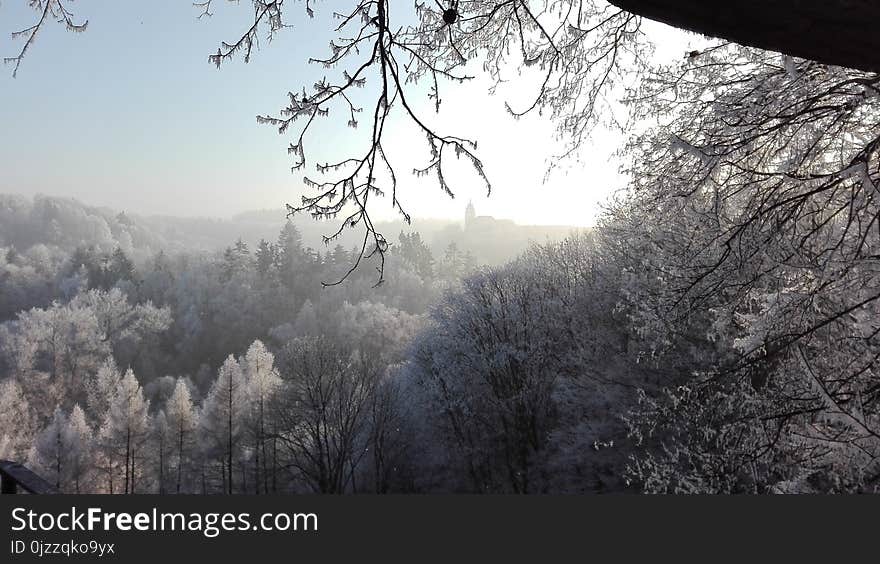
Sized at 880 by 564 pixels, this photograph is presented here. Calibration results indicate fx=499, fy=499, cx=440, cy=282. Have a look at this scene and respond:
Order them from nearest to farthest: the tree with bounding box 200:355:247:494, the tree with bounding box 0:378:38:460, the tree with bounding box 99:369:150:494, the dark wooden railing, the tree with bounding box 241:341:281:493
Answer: the dark wooden railing < the tree with bounding box 241:341:281:493 < the tree with bounding box 200:355:247:494 < the tree with bounding box 99:369:150:494 < the tree with bounding box 0:378:38:460

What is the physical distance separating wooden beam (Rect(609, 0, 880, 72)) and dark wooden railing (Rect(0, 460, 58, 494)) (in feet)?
9.79

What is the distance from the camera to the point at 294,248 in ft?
263

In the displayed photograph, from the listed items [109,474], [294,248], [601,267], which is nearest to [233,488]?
[109,474]

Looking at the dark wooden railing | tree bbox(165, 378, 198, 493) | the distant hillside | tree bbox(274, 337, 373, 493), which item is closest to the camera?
the dark wooden railing

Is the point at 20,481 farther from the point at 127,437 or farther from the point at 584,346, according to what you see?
the point at 127,437

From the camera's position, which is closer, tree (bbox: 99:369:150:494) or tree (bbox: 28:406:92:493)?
tree (bbox: 28:406:92:493)

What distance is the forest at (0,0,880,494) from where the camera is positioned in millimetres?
3543

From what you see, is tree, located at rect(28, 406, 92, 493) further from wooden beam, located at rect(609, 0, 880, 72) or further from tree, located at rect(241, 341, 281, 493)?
wooden beam, located at rect(609, 0, 880, 72)

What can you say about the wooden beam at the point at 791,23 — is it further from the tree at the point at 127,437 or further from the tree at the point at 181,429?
the tree at the point at 181,429

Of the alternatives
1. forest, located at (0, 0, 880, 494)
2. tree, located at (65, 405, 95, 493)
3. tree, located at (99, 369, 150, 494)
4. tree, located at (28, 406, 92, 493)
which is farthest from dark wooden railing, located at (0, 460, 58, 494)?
tree, located at (65, 405, 95, 493)

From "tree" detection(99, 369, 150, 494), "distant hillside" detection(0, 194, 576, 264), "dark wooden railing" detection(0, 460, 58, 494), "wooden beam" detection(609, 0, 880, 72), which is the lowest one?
"dark wooden railing" detection(0, 460, 58, 494)

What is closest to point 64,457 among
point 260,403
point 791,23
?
point 260,403

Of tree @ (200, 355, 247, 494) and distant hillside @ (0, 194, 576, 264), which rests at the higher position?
distant hillside @ (0, 194, 576, 264)

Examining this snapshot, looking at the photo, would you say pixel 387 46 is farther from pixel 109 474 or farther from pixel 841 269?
pixel 109 474
